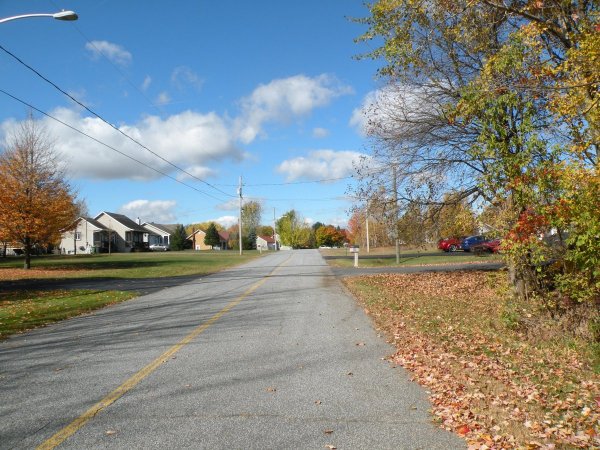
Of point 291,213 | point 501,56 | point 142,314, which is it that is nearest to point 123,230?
point 291,213

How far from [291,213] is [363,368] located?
425 feet

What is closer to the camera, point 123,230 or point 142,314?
point 142,314

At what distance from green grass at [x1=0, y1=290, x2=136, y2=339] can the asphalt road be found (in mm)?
1285

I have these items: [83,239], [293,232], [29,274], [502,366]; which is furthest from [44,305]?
[293,232]

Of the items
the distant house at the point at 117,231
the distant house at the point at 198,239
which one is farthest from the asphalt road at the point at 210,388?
the distant house at the point at 198,239

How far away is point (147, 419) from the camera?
15.8 feet

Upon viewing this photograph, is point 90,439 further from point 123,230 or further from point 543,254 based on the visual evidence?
point 123,230

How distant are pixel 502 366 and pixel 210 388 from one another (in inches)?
162

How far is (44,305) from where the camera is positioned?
14609mm

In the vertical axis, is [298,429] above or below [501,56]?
below

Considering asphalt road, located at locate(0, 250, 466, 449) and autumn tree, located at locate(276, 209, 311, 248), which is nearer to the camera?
asphalt road, located at locate(0, 250, 466, 449)

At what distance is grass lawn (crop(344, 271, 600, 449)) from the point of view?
457cm

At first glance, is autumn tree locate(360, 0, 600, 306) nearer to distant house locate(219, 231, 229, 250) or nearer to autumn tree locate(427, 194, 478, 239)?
autumn tree locate(427, 194, 478, 239)

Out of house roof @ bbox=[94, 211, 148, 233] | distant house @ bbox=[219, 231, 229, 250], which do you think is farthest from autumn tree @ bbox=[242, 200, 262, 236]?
house roof @ bbox=[94, 211, 148, 233]
